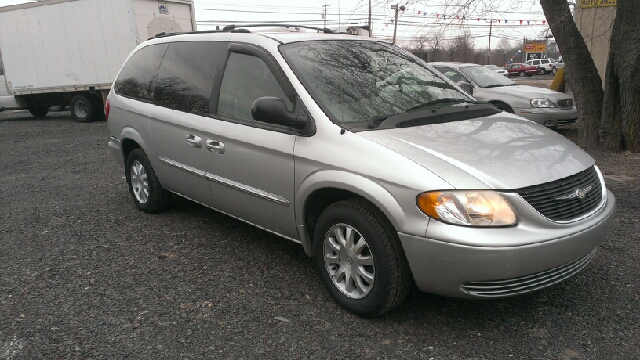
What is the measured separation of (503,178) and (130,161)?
3.90 meters

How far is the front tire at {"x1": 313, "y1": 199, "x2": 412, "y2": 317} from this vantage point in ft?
9.39

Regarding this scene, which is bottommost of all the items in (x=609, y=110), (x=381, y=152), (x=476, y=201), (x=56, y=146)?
(x=56, y=146)

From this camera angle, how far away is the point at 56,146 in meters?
10.7

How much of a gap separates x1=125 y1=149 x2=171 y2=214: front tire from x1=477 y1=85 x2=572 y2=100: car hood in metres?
6.78

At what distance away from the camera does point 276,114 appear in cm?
322

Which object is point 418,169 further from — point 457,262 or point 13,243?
point 13,243

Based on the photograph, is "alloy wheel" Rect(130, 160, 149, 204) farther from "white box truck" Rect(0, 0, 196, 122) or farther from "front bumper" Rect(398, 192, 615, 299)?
"white box truck" Rect(0, 0, 196, 122)

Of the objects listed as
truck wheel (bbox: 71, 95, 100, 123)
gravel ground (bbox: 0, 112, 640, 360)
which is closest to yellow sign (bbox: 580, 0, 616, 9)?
gravel ground (bbox: 0, 112, 640, 360)

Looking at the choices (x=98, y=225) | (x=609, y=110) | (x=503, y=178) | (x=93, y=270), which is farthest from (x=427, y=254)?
(x=609, y=110)

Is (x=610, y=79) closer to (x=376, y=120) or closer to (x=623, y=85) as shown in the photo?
(x=623, y=85)

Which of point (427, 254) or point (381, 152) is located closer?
point (427, 254)

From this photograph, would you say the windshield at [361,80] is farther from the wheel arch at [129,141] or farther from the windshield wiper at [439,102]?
the wheel arch at [129,141]

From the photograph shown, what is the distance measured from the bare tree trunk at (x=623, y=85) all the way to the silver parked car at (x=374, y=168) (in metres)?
4.58

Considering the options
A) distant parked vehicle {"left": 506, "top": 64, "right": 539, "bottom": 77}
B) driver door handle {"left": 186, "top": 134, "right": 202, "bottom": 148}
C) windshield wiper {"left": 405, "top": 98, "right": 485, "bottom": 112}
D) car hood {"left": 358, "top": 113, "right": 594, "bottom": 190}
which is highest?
windshield wiper {"left": 405, "top": 98, "right": 485, "bottom": 112}
